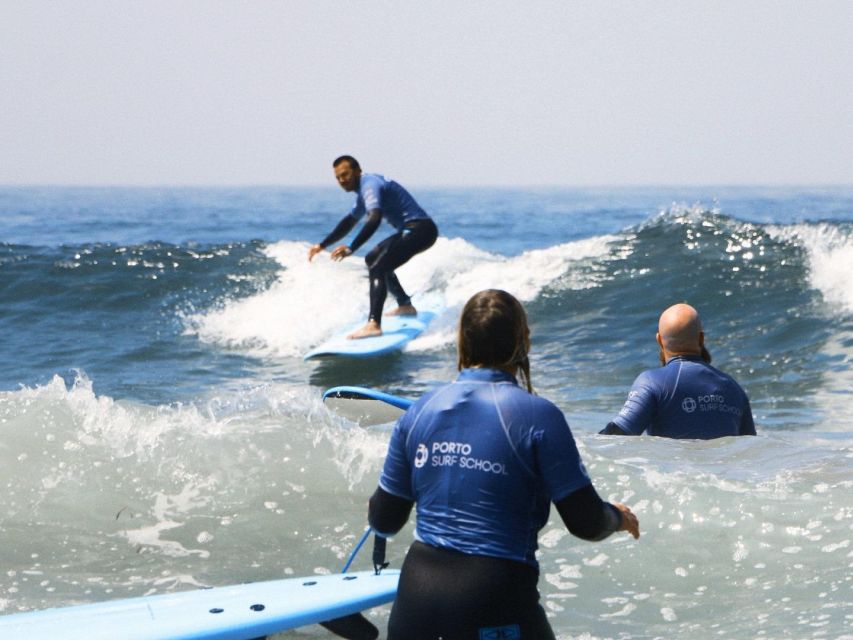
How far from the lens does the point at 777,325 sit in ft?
40.9

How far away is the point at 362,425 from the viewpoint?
692 cm

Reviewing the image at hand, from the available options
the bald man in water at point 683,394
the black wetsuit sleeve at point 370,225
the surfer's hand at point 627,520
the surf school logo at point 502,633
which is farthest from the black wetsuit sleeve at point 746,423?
the black wetsuit sleeve at point 370,225

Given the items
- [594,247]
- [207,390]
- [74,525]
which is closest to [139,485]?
[74,525]

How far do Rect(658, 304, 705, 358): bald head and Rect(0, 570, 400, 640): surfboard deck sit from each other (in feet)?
5.72

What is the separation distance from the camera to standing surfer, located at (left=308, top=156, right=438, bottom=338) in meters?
9.73

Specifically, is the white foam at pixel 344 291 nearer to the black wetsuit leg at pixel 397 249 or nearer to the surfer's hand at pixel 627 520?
the black wetsuit leg at pixel 397 249

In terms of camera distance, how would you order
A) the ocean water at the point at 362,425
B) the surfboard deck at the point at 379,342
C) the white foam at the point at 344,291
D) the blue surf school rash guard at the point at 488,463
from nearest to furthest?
the blue surf school rash guard at the point at 488,463 < the ocean water at the point at 362,425 < the surfboard deck at the point at 379,342 < the white foam at the point at 344,291

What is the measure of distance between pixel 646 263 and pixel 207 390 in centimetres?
691

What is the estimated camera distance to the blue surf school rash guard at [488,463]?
8.75 ft

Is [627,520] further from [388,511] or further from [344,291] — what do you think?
[344,291]

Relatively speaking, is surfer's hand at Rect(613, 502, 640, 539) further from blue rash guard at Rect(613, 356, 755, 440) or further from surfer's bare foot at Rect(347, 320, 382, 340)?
surfer's bare foot at Rect(347, 320, 382, 340)

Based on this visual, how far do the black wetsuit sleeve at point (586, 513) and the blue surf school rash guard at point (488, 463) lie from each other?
0.9 inches

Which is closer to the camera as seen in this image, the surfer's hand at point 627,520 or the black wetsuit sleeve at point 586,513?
the black wetsuit sleeve at point 586,513

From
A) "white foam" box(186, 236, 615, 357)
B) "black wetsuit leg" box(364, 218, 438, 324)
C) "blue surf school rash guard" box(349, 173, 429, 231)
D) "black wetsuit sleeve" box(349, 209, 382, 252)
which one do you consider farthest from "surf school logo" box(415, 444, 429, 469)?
"white foam" box(186, 236, 615, 357)
